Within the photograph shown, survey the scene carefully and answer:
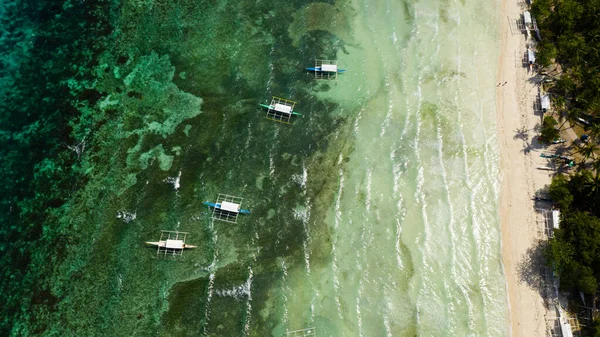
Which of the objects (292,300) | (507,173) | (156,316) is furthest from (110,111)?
(507,173)

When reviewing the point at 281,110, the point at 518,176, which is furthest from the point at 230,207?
the point at 518,176

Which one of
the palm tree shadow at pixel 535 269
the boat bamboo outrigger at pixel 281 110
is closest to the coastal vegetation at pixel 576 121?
the palm tree shadow at pixel 535 269

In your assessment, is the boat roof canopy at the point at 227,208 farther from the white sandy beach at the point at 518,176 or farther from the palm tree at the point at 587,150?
the palm tree at the point at 587,150

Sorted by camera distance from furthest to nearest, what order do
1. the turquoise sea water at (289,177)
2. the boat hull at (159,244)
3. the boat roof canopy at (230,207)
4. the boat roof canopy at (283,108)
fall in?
the boat roof canopy at (283,108), the boat roof canopy at (230,207), the boat hull at (159,244), the turquoise sea water at (289,177)

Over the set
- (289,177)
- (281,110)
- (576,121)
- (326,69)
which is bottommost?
(289,177)

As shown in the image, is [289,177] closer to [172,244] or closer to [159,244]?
[172,244]

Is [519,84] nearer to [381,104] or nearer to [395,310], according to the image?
[381,104]
